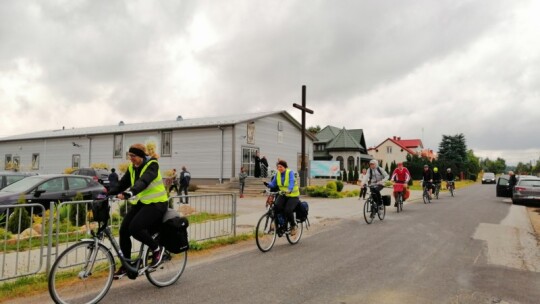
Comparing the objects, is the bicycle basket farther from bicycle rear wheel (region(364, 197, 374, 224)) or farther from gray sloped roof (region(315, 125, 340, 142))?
gray sloped roof (region(315, 125, 340, 142))

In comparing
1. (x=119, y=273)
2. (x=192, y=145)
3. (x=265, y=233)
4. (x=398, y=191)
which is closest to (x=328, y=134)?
(x=192, y=145)

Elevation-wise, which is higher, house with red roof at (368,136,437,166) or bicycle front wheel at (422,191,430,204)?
house with red roof at (368,136,437,166)

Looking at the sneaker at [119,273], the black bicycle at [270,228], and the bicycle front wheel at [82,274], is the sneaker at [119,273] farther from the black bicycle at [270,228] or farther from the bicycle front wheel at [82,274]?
the black bicycle at [270,228]

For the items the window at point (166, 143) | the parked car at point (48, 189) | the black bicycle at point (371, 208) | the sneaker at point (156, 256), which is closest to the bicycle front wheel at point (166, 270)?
the sneaker at point (156, 256)

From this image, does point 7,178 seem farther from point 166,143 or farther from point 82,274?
point 166,143

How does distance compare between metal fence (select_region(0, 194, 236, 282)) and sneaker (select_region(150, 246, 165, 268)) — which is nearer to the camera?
sneaker (select_region(150, 246, 165, 268))

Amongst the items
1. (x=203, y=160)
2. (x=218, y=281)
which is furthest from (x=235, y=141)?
(x=218, y=281)

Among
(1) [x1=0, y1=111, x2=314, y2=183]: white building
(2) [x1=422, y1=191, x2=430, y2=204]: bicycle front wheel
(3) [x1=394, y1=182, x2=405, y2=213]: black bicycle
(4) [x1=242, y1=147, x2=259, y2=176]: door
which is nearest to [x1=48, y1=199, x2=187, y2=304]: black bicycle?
(3) [x1=394, y1=182, x2=405, y2=213]: black bicycle

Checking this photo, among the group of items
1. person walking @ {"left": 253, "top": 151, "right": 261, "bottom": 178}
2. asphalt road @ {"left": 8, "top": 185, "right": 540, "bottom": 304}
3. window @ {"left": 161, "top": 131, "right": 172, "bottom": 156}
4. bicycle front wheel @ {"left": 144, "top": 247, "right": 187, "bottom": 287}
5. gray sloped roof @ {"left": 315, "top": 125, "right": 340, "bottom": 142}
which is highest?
gray sloped roof @ {"left": 315, "top": 125, "right": 340, "bottom": 142}

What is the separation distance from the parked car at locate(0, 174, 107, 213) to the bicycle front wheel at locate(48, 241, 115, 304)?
6379 mm

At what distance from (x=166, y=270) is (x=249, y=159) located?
24.0 meters

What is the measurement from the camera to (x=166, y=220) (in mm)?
5355

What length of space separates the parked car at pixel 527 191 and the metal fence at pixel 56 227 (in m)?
15.8

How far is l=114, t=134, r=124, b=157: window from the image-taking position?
111 feet
